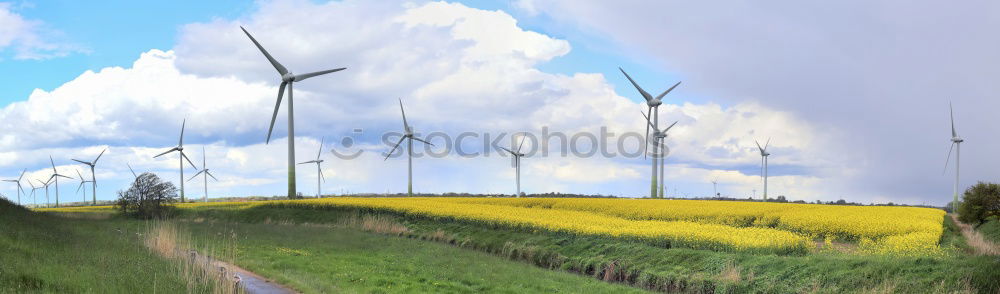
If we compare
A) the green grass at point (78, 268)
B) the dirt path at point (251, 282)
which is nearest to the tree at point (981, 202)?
the dirt path at point (251, 282)

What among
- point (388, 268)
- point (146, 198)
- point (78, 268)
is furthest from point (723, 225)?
point (146, 198)

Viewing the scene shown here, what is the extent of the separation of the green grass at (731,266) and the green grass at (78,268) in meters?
14.5

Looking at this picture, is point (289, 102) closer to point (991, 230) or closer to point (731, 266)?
point (731, 266)

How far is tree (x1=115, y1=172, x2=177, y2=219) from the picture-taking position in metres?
47.2

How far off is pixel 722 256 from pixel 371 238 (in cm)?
1722

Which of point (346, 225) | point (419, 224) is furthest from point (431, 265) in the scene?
point (346, 225)

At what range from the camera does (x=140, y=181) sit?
1886 inches

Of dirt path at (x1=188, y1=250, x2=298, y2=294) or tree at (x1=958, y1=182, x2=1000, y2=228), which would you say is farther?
tree at (x1=958, y1=182, x2=1000, y2=228)

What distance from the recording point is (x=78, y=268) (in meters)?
15.8

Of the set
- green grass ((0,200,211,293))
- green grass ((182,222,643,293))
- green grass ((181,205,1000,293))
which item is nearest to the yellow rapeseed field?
green grass ((181,205,1000,293))

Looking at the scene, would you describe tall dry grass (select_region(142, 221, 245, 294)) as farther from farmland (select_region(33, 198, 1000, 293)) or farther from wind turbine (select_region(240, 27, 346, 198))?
wind turbine (select_region(240, 27, 346, 198))

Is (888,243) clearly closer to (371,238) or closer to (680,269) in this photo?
(680,269)

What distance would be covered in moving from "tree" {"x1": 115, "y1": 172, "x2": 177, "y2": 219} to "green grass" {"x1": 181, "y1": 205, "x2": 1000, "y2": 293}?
2639 cm

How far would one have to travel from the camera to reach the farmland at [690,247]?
60.7 ft
